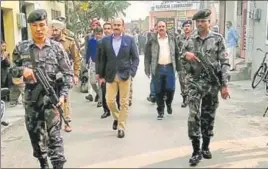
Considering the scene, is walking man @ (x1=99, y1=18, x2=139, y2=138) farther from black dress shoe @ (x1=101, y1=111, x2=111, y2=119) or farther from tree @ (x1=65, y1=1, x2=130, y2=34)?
tree @ (x1=65, y1=1, x2=130, y2=34)

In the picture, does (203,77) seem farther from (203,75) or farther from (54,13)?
(54,13)

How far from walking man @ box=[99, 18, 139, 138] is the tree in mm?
6804

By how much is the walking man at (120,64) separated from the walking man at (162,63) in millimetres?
1336

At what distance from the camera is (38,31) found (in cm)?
404

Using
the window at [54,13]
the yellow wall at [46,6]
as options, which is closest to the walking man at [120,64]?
the yellow wall at [46,6]

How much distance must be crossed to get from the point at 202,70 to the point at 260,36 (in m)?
8.04

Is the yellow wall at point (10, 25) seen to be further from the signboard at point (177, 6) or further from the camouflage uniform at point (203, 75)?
the signboard at point (177, 6)

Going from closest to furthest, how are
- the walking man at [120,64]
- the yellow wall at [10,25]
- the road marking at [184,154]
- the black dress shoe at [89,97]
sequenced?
→ the road marking at [184,154]
the walking man at [120,64]
the black dress shoe at [89,97]
the yellow wall at [10,25]

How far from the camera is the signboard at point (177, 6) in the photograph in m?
25.3

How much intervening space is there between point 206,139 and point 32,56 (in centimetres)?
228

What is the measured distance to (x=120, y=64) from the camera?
6.09 metres

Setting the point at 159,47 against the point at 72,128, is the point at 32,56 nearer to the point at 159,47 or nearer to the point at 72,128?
the point at 72,128

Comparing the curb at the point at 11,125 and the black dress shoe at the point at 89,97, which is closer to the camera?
the curb at the point at 11,125

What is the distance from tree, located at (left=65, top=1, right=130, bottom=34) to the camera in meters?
13.3
